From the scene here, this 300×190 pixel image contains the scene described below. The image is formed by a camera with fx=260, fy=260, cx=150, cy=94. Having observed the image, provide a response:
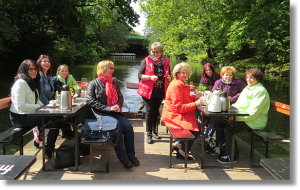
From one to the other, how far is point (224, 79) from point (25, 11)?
15.6 meters

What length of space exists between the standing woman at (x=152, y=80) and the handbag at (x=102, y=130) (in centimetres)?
110

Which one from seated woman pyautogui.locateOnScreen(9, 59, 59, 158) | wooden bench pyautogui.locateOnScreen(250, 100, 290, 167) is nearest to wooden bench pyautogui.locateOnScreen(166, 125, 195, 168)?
wooden bench pyautogui.locateOnScreen(250, 100, 290, 167)

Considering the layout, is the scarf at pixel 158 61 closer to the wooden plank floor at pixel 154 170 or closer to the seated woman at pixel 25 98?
the wooden plank floor at pixel 154 170

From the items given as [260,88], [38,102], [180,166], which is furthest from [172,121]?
[38,102]

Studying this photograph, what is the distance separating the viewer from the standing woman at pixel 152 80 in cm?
411

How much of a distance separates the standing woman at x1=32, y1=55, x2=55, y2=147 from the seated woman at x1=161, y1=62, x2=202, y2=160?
182 centimetres

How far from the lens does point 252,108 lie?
3.40 metres

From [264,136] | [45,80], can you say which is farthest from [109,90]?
[264,136]

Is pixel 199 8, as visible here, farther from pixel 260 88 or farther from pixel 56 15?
pixel 260 88

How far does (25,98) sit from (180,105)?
2.04 metres

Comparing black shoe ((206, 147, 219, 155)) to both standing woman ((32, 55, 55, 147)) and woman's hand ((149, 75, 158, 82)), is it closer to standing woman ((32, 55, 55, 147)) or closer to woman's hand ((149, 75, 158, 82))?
woman's hand ((149, 75, 158, 82))

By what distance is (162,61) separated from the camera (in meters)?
4.20

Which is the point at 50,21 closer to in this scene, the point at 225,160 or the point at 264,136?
the point at 225,160

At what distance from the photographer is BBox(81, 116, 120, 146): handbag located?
3021mm
